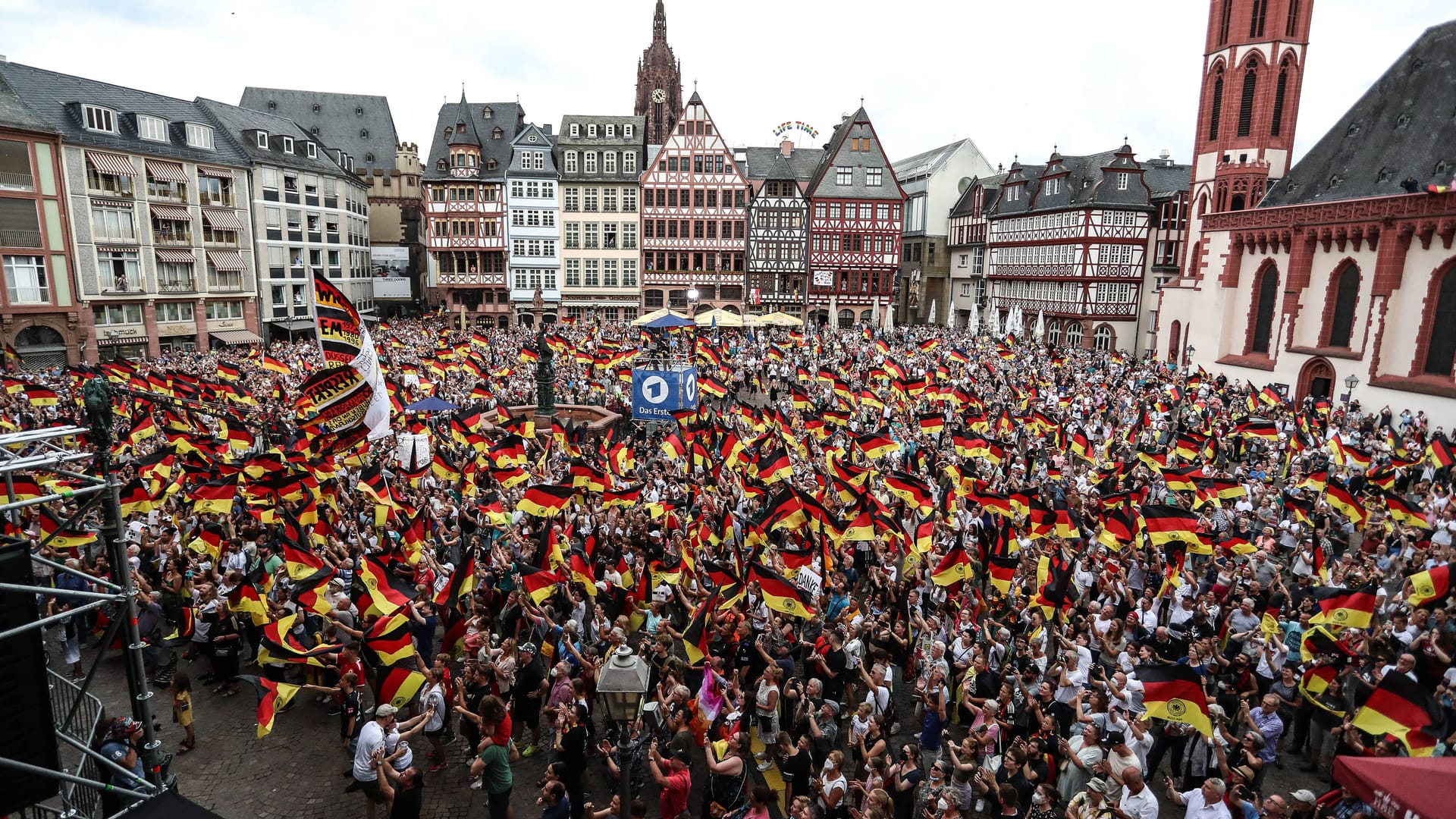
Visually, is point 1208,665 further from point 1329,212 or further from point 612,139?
point 612,139

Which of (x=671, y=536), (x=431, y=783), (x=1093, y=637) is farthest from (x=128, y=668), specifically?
(x=1093, y=637)

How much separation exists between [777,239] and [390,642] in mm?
54621

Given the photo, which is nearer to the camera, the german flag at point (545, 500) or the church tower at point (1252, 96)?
the german flag at point (545, 500)

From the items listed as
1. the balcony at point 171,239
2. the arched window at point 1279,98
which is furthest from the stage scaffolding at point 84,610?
the arched window at point 1279,98

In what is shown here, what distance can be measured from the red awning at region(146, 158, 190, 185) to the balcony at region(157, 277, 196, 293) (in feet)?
17.7

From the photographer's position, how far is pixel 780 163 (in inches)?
2475

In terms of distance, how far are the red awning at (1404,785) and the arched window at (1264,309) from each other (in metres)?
38.8

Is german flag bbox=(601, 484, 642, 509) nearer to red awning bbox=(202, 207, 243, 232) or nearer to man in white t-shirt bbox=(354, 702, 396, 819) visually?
man in white t-shirt bbox=(354, 702, 396, 819)

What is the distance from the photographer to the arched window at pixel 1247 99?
44.4 metres

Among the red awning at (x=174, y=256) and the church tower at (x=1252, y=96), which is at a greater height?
the church tower at (x=1252, y=96)

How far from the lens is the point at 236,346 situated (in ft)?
161

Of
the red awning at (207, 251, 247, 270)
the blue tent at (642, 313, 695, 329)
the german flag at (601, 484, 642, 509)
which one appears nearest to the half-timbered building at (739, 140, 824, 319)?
the blue tent at (642, 313, 695, 329)

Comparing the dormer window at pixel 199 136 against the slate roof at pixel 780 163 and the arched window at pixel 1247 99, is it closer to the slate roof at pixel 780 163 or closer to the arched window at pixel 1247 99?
the slate roof at pixel 780 163

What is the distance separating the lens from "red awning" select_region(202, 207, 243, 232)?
47.1m
